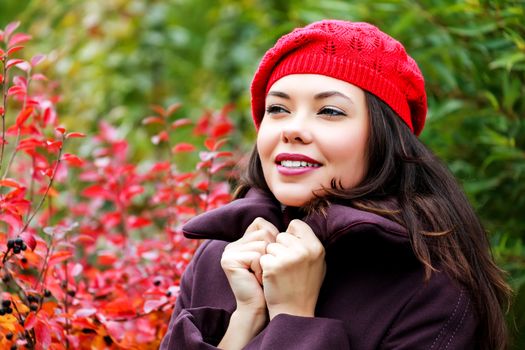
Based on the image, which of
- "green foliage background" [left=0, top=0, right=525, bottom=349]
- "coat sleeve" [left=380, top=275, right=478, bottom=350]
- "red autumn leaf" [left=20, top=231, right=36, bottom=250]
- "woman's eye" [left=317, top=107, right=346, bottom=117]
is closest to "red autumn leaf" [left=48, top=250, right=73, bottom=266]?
"red autumn leaf" [left=20, top=231, right=36, bottom=250]

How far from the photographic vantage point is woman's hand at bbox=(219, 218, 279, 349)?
199 centimetres

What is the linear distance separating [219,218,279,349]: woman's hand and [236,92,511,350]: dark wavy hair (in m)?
0.19

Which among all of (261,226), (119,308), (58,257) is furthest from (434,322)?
(58,257)

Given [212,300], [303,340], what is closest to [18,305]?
[212,300]

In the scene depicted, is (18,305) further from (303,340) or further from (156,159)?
(156,159)

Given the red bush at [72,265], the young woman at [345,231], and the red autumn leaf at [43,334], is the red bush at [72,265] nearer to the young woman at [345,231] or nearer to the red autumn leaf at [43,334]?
the red autumn leaf at [43,334]

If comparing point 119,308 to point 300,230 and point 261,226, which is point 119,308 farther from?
point 300,230

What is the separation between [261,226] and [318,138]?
0.95ft

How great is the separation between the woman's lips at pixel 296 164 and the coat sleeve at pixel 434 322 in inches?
16.9

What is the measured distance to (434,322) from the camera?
190 cm

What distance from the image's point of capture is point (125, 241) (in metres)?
3.13

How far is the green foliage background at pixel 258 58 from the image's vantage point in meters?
3.08

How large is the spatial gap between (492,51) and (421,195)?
1.31m

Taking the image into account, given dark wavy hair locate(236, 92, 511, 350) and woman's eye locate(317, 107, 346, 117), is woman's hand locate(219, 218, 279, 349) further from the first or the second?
woman's eye locate(317, 107, 346, 117)
